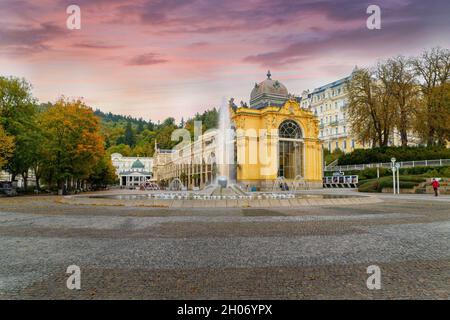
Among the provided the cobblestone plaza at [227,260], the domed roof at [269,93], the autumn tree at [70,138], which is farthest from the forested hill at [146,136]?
the cobblestone plaza at [227,260]

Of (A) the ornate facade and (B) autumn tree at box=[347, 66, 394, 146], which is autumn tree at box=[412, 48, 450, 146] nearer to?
(B) autumn tree at box=[347, 66, 394, 146]

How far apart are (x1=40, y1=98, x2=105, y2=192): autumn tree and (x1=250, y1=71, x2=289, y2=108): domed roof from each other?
30535 mm

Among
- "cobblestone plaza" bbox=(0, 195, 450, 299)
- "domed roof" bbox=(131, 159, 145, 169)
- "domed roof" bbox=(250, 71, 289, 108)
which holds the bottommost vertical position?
"cobblestone plaza" bbox=(0, 195, 450, 299)

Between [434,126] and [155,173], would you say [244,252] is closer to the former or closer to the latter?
[434,126]

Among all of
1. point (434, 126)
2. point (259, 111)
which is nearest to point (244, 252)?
point (434, 126)

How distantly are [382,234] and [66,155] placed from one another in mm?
38110

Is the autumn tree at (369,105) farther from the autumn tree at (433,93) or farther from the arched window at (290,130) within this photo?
the arched window at (290,130)

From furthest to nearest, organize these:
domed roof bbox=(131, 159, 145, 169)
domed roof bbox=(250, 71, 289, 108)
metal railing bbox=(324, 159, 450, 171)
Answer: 1. domed roof bbox=(131, 159, 145, 169)
2. domed roof bbox=(250, 71, 289, 108)
3. metal railing bbox=(324, 159, 450, 171)

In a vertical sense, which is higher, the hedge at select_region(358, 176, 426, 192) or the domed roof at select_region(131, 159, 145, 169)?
the domed roof at select_region(131, 159, 145, 169)

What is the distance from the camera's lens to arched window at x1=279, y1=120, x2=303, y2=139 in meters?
→ 57.8

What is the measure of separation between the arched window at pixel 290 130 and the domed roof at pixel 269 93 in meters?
5.05

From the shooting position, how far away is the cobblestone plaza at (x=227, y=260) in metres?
4.66

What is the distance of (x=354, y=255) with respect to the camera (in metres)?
6.80

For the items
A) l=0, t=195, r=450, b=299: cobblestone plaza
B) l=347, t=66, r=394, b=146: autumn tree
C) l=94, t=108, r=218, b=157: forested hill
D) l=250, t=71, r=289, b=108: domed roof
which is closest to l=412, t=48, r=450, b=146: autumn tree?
l=347, t=66, r=394, b=146: autumn tree
